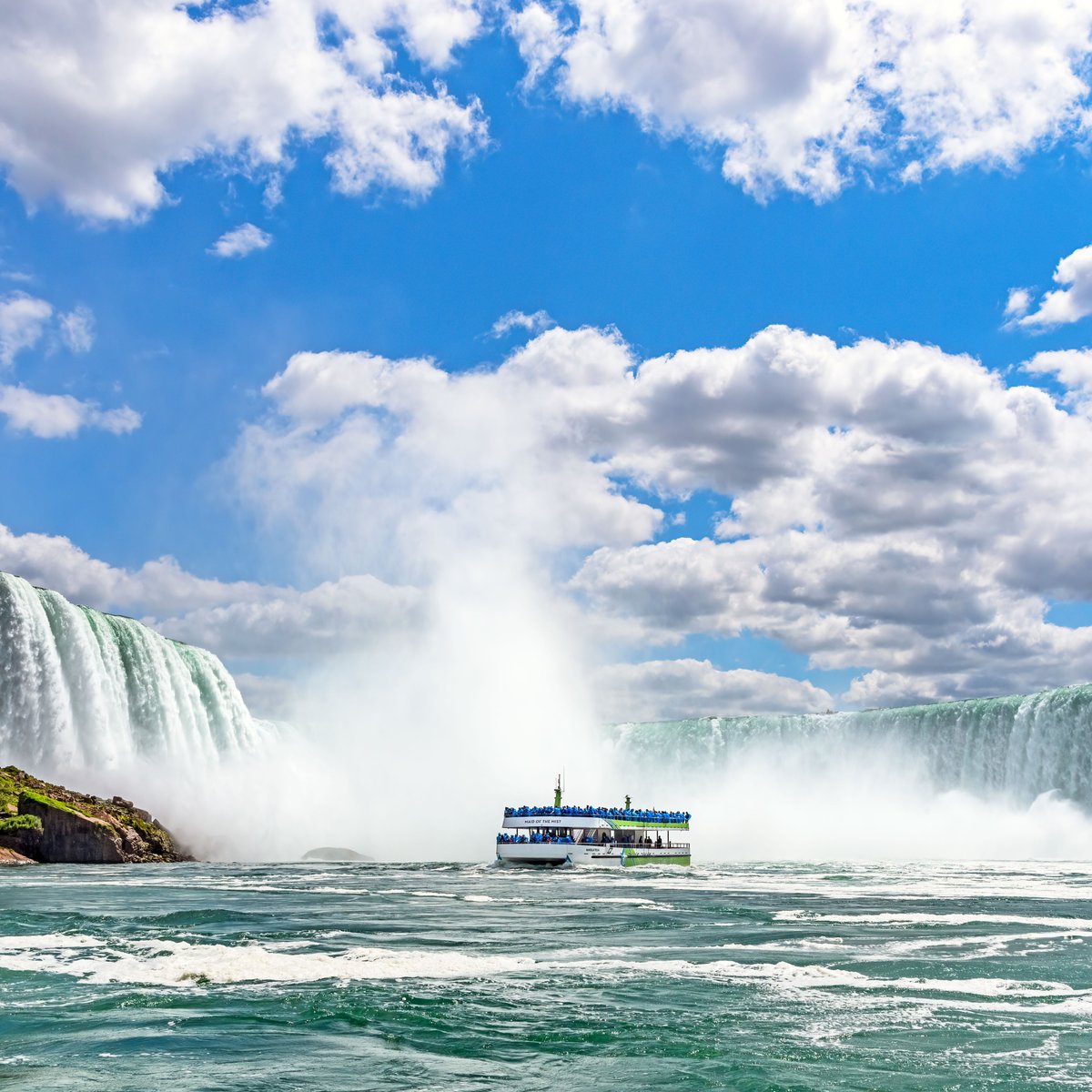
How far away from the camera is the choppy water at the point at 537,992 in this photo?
55.1ft

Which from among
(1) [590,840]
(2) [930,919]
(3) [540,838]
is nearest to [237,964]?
(2) [930,919]

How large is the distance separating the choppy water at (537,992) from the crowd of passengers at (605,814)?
25.3 metres

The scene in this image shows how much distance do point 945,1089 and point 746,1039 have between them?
3571 millimetres

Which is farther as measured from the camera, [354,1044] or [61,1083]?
[354,1044]

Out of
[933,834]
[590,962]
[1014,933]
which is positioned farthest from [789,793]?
[590,962]

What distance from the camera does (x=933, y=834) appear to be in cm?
8631

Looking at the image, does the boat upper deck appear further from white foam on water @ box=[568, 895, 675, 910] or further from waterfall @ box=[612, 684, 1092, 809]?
waterfall @ box=[612, 684, 1092, 809]

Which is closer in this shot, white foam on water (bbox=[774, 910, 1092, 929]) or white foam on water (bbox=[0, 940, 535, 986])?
white foam on water (bbox=[0, 940, 535, 986])

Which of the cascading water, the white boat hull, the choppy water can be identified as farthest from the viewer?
the cascading water

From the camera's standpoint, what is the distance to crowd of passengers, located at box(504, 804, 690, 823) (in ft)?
222

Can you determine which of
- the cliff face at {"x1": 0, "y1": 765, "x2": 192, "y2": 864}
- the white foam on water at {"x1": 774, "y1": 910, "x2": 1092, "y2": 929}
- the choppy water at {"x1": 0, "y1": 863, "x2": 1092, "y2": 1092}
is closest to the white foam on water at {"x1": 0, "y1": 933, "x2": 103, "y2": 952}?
the choppy water at {"x1": 0, "y1": 863, "x2": 1092, "y2": 1092}

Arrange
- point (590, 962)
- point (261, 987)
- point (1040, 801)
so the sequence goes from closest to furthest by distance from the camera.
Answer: point (261, 987)
point (590, 962)
point (1040, 801)

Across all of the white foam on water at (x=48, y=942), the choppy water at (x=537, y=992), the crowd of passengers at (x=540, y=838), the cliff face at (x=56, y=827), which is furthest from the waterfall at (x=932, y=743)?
the white foam on water at (x=48, y=942)

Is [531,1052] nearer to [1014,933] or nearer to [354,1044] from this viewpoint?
[354,1044]
